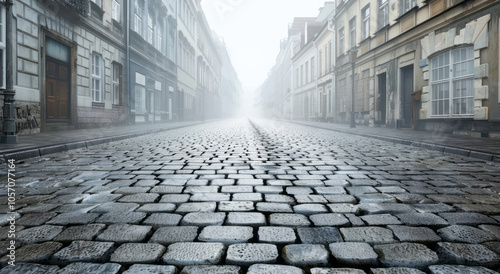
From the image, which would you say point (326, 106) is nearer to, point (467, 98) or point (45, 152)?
point (467, 98)

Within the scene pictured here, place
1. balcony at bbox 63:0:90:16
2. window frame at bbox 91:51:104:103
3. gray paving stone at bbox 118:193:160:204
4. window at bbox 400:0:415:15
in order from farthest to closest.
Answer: window frame at bbox 91:51:104:103, window at bbox 400:0:415:15, balcony at bbox 63:0:90:16, gray paving stone at bbox 118:193:160:204

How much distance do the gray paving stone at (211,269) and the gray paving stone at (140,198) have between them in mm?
1355

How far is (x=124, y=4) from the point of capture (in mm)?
16438

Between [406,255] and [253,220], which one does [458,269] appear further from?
[253,220]

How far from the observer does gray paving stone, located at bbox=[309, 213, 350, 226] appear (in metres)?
2.35

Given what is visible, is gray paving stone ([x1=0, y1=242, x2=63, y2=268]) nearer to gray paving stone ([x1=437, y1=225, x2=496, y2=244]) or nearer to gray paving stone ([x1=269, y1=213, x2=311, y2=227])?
gray paving stone ([x1=269, y1=213, x2=311, y2=227])

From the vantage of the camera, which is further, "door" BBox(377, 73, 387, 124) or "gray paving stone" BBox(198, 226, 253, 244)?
"door" BBox(377, 73, 387, 124)

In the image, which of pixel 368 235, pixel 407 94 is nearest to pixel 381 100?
pixel 407 94

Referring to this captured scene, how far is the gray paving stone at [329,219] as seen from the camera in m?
2.35

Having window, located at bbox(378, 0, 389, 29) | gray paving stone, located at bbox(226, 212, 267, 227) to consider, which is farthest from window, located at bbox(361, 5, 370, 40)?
gray paving stone, located at bbox(226, 212, 267, 227)

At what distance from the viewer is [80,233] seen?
2.13m

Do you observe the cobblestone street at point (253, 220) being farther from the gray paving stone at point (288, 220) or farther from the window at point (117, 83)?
the window at point (117, 83)

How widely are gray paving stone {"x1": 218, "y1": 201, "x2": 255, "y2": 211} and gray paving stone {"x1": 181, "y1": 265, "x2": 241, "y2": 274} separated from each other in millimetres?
982

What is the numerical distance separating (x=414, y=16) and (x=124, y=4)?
Answer: 1322cm
